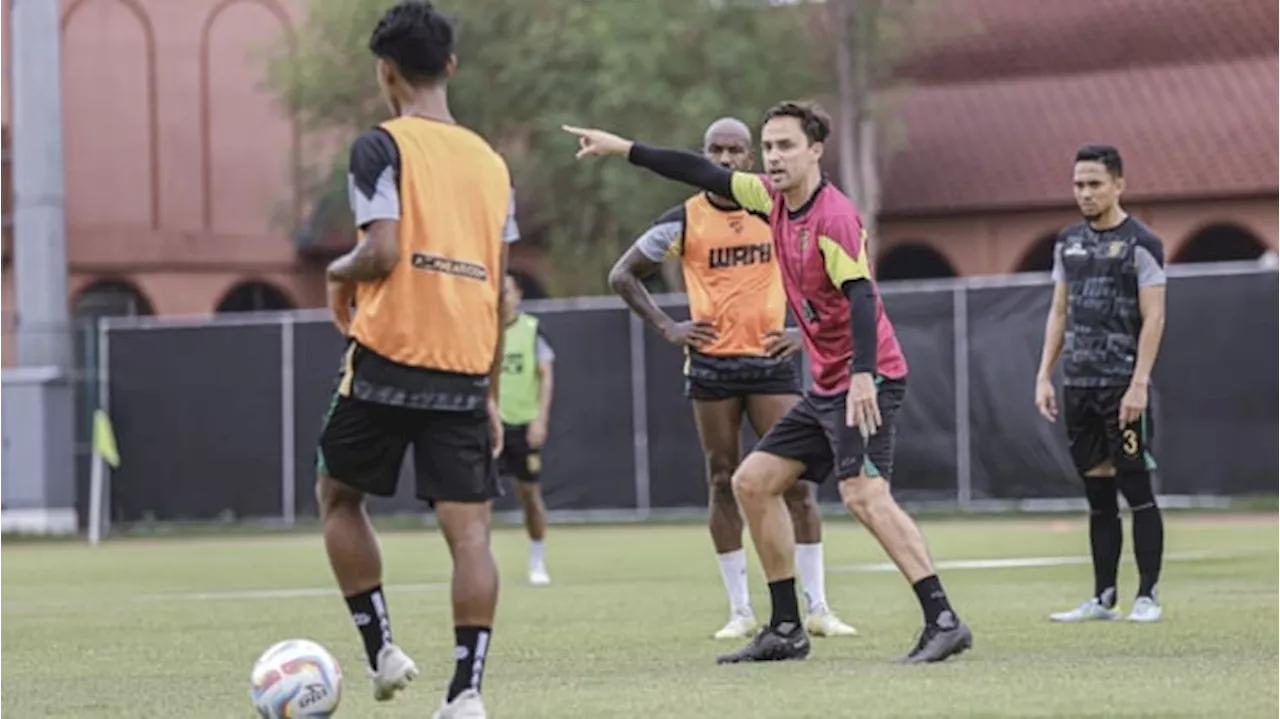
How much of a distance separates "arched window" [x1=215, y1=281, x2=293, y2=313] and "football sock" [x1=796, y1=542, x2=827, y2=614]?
40.0m

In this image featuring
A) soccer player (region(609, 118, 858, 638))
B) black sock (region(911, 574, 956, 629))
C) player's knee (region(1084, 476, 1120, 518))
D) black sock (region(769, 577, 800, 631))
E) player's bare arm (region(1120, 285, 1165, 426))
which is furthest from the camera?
player's knee (region(1084, 476, 1120, 518))

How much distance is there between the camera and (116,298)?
166 ft

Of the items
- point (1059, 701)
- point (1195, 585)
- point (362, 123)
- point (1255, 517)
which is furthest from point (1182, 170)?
point (1059, 701)

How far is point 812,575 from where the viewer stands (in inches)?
491

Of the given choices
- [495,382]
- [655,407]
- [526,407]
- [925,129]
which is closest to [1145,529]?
[495,382]

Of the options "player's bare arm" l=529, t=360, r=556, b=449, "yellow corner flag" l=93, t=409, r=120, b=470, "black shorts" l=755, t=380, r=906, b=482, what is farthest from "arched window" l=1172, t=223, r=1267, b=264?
"black shorts" l=755, t=380, r=906, b=482

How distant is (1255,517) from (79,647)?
57.7 feet

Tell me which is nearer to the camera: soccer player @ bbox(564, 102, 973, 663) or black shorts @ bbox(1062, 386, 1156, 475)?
soccer player @ bbox(564, 102, 973, 663)

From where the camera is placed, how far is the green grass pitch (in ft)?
28.3

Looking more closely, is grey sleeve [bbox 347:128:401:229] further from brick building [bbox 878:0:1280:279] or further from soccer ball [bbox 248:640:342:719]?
brick building [bbox 878:0:1280:279]

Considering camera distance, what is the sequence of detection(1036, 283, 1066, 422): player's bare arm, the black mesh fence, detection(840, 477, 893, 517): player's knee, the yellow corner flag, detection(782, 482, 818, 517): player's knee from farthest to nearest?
1. the yellow corner flag
2. the black mesh fence
3. detection(1036, 283, 1066, 422): player's bare arm
4. detection(782, 482, 818, 517): player's knee
5. detection(840, 477, 893, 517): player's knee

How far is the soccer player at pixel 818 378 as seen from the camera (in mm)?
10133

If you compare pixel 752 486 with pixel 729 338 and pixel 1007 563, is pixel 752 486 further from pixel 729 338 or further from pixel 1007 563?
pixel 1007 563

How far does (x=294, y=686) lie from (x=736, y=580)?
4880 millimetres
